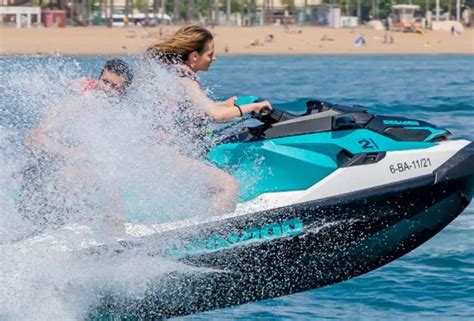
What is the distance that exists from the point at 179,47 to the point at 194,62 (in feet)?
0.34

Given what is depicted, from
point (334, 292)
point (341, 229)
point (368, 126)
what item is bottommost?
point (334, 292)

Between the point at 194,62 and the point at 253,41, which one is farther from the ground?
the point at 194,62

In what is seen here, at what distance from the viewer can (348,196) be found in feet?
20.2

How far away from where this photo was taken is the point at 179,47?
609 cm

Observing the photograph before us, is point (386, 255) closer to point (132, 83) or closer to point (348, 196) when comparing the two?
point (348, 196)

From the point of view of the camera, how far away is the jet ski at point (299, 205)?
6.04 meters

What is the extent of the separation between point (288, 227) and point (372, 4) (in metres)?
84.1

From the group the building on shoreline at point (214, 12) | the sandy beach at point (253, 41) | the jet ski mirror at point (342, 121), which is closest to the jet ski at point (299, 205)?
the jet ski mirror at point (342, 121)

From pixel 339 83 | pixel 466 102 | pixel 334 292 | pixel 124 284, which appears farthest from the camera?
pixel 339 83

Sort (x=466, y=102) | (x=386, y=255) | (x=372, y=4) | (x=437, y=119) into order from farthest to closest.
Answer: (x=372, y=4), (x=466, y=102), (x=437, y=119), (x=386, y=255)

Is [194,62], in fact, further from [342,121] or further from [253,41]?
[253,41]

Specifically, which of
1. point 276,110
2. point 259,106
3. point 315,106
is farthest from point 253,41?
point 259,106

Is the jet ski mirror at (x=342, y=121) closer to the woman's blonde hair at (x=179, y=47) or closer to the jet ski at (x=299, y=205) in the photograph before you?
the jet ski at (x=299, y=205)

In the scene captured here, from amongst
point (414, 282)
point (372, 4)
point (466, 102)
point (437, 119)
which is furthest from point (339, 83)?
point (372, 4)
